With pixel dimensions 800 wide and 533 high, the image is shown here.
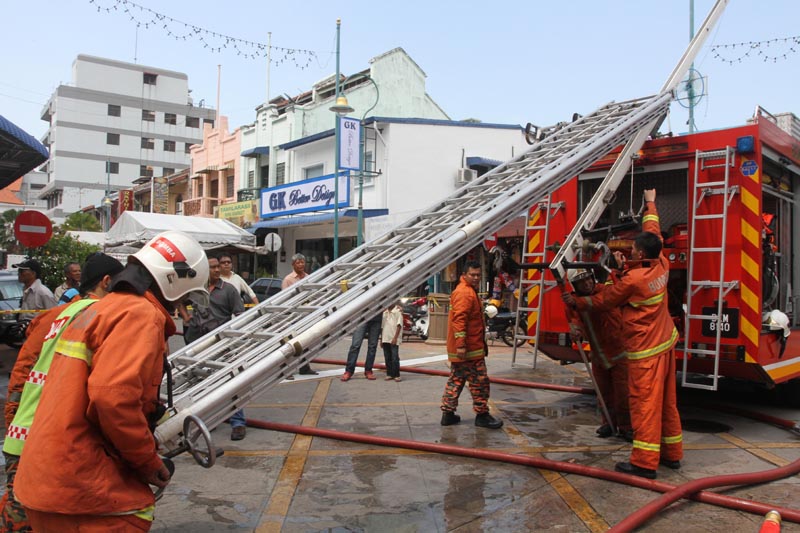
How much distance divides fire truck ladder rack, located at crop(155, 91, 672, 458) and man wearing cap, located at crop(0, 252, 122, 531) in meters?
0.53

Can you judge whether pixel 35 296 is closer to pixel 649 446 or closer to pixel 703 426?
pixel 649 446

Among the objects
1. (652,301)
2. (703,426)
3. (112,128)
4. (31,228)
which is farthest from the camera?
(112,128)

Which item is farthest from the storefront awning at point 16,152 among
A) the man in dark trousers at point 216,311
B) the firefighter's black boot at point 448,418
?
the firefighter's black boot at point 448,418

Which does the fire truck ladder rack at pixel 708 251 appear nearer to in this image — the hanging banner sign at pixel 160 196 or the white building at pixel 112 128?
the hanging banner sign at pixel 160 196

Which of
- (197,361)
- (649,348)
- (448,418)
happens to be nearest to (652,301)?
(649,348)

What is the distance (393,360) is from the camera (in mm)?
8828

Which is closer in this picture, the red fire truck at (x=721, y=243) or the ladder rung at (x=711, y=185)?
the red fire truck at (x=721, y=243)

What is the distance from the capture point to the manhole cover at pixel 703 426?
6184 millimetres

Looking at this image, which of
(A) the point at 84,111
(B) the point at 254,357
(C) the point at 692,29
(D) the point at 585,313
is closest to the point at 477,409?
(D) the point at 585,313

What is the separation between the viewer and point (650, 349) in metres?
4.87

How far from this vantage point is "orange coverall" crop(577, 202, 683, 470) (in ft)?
15.7

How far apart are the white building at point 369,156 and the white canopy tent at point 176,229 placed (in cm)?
107

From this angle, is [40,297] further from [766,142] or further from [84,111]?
[84,111]

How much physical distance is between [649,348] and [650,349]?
1cm
